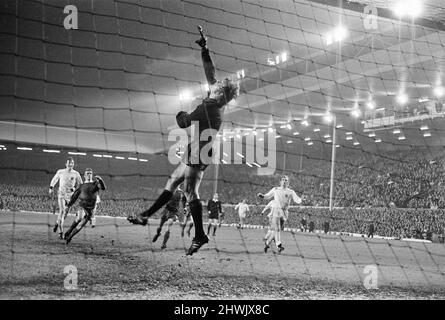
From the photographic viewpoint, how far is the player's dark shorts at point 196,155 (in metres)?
4.21

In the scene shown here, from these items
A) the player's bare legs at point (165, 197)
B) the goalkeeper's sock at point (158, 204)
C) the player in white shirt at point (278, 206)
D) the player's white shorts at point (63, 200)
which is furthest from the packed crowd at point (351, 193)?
the goalkeeper's sock at point (158, 204)

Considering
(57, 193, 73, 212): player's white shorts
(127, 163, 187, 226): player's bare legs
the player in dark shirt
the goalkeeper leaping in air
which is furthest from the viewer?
(57, 193, 73, 212): player's white shorts

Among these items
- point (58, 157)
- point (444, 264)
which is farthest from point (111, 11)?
point (58, 157)

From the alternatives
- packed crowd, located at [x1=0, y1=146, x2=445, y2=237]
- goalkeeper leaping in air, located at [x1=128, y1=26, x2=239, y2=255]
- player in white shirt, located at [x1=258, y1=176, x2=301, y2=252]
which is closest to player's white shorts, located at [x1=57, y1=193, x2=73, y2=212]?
player in white shirt, located at [x1=258, y1=176, x2=301, y2=252]

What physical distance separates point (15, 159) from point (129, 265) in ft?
94.6

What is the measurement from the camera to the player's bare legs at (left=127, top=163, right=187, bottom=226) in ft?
13.2

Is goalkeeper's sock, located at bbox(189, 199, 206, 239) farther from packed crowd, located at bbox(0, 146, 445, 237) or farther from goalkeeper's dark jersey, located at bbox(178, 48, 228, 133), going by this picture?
packed crowd, located at bbox(0, 146, 445, 237)

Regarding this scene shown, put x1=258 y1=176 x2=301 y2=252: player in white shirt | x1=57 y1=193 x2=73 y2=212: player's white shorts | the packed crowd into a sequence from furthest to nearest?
the packed crowd → x1=258 y1=176 x2=301 y2=252: player in white shirt → x1=57 y1=193 x2=73 y2=212: player's white shorts

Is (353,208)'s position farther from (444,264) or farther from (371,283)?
(371,283)

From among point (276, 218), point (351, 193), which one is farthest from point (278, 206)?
point (351, 193)

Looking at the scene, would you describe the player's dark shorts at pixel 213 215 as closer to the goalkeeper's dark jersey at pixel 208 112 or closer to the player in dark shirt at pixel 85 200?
the player in dark shirt at pixel 85 200

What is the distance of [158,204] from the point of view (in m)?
4.11
